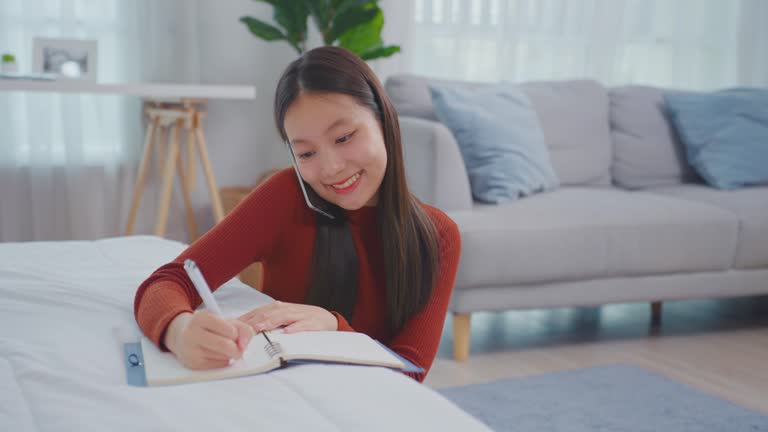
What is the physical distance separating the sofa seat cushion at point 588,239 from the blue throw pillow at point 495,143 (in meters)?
0.09

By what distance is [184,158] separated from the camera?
10.8ft

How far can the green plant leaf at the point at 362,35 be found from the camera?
2.88m

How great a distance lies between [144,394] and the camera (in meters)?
0.62

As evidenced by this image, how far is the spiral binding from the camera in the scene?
70 centimetres

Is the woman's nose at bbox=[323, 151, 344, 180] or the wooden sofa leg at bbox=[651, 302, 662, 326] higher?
the woman's nose at bbox=[323, 151, 344, 180]

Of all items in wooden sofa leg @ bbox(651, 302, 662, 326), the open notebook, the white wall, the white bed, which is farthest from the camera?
the white wall

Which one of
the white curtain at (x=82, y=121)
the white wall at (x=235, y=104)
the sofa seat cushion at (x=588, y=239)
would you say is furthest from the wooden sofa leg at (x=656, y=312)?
the white curtain at (x=82, y=121)

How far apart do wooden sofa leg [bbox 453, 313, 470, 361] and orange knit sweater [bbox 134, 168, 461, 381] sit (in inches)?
40.1

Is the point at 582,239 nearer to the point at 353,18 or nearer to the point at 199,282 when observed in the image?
the point at 353,18

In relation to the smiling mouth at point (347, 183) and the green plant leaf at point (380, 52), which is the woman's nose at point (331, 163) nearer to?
the smiling mouth at point (347, 183)

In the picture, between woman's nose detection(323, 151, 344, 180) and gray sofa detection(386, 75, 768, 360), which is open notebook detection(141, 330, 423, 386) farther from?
gray sofa detection(386, 75, 768, 360)

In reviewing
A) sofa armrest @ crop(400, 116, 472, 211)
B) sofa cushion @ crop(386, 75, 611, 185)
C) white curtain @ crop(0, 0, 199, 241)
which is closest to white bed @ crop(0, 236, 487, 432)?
sofa armrest @ crop(400, 116, 472, 211)

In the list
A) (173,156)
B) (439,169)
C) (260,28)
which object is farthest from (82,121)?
(439,169)

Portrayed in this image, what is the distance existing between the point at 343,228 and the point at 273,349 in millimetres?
401
